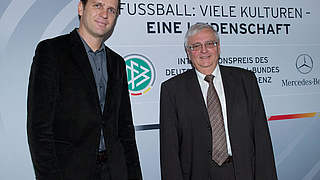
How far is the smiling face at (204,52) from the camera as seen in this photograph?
2.31 m

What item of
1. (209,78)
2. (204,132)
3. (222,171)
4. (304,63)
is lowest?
(222,171)

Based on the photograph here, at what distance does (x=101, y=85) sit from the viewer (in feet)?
6.40

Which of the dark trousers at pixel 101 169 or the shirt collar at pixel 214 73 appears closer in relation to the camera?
the dark trousers at pixel 101 169

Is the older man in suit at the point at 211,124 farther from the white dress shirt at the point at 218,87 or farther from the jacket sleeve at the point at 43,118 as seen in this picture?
the jacket sleeve at the point at 43,118

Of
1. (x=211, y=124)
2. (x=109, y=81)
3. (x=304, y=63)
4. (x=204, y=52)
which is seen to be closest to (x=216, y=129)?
(x=211, y=124)

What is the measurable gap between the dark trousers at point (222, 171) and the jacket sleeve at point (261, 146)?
0.21 meters

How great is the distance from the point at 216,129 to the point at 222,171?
274 mm

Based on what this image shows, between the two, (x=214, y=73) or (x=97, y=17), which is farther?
(x=214, y=73)

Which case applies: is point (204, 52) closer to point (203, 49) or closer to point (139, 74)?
point (203, 49)

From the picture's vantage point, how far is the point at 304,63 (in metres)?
3.26

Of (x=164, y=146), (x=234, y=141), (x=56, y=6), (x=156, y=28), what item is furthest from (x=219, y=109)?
(x=56, y=6)

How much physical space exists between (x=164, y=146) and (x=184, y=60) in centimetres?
85

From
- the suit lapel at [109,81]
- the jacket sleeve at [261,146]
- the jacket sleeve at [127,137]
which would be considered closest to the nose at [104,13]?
the suit lapel at [109,81]

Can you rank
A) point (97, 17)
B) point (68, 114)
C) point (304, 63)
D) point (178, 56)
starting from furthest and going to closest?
point (304, 63) → point (178, 56) → point (97, 17) → point (68, 114)
